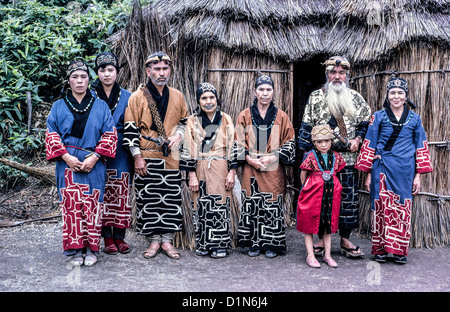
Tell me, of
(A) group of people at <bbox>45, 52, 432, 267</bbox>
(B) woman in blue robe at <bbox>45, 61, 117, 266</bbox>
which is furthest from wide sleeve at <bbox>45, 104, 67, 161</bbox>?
(A) group of people at <bbox>45, 52, 432, 267</bbox>

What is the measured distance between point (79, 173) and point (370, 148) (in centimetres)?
259

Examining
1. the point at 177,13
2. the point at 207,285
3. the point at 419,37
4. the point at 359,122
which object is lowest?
the point at 207,285

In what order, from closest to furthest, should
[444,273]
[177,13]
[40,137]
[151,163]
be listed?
[444,273] < [151,163] < [177,13] < [40,137]

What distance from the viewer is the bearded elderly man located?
4.25 meters

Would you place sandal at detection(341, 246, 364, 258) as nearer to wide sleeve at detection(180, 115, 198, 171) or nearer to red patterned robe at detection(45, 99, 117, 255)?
wide sleeve at detection(180, 115, 198, 171)

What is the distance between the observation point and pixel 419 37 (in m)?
4.63

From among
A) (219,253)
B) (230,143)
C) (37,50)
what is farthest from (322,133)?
(37,50)

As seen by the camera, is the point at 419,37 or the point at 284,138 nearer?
the point at 284,138

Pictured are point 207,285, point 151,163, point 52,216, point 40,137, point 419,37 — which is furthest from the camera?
point 40,137

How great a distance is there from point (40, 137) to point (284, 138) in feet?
13.8

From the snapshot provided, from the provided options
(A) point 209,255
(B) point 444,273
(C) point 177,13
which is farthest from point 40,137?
(B) point 444,273

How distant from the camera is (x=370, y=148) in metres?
4.19

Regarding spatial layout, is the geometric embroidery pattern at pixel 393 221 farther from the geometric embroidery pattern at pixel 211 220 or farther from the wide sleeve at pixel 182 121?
the wide sleeve at pixel 182 121

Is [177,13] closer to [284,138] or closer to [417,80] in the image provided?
[284,138]
